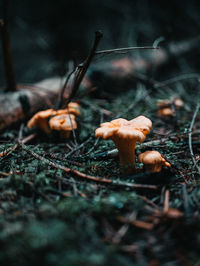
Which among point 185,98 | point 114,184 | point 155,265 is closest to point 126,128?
point 114,184

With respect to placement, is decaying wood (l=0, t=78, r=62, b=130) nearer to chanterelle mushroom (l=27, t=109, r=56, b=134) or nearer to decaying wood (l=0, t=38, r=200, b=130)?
decaying wood (l=0, t=38, r=200, b=130)

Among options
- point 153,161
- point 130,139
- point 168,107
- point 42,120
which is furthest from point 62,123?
point 168,107

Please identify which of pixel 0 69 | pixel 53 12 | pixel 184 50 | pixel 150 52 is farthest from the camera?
pixel 0 69

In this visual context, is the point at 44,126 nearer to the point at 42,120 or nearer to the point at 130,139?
the point at 42,120

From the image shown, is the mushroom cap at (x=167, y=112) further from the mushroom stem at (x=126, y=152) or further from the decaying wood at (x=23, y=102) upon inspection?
the decaying wood at (x=23, y=102)

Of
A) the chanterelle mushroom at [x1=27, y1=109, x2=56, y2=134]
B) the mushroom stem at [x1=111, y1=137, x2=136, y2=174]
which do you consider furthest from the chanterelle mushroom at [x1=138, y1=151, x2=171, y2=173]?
the chanterelle mushroom at [x1=27, y1=109, x2=56, y2=134]

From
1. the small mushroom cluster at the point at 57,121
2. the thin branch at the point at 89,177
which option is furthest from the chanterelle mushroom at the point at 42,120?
the thin branch at the point at 89,177

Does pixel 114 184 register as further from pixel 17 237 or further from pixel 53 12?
pixel 53 12
